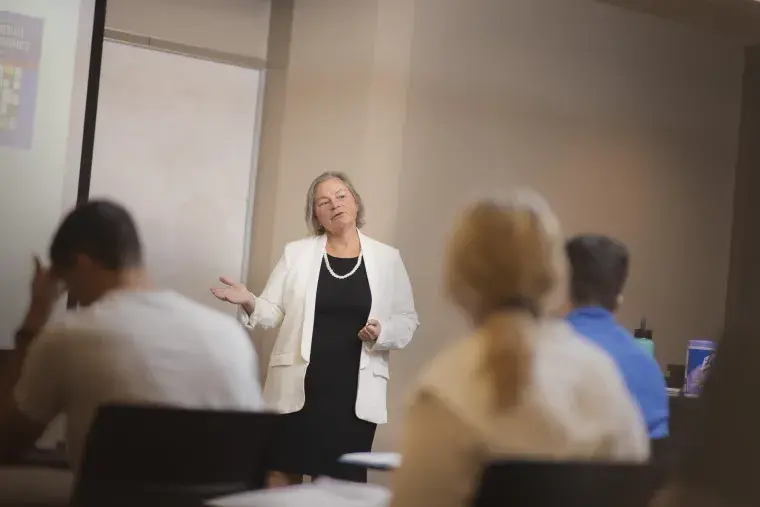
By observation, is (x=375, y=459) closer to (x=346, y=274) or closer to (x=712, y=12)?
(x=346, y=274)

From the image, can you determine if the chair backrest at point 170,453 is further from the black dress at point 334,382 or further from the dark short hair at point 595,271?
the dark short hair at point 595,271

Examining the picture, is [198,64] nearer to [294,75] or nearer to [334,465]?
[294,75]

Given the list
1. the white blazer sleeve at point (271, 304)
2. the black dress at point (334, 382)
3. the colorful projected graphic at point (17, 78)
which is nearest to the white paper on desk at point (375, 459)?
the black dress at point (334, 382)

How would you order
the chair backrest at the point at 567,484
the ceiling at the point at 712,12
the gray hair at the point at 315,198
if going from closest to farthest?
the chair backrest at the point at 567,484 → the gray hair at the point at 315,198 → the ceiling at the point at 712,12

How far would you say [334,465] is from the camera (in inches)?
66.7

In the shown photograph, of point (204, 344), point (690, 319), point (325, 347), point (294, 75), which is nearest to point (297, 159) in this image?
point (294, 75)

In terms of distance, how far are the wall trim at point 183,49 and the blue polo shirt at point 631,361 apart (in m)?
1.06

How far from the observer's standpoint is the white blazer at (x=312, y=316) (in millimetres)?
1584

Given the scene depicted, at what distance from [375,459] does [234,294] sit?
333mm

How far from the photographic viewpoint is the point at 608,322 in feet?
4.77

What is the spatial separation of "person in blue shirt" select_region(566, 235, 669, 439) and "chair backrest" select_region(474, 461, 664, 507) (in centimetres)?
14

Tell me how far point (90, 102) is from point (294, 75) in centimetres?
79

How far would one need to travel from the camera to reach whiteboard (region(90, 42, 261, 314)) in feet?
5.12

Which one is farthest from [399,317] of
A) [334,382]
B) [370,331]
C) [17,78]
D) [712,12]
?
[712,12]
